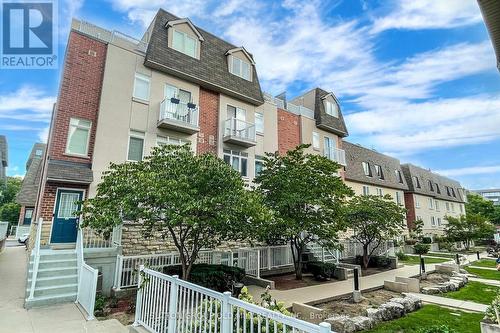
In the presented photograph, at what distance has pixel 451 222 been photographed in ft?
94.0

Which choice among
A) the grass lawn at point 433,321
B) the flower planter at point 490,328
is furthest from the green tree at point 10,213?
the flower planter at point 490,328

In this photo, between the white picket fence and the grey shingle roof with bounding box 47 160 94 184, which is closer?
the white picket fence

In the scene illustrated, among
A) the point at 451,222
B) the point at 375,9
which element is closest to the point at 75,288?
the point at 375,9

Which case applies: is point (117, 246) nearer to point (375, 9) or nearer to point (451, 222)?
point (375, 9)

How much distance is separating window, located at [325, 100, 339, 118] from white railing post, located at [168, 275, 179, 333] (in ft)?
66.8

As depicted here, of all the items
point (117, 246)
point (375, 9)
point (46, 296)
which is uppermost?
point (375, 9)

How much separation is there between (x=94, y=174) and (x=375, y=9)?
38.9 feet

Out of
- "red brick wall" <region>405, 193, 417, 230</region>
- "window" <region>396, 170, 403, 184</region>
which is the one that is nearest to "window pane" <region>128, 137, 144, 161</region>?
"window" <region>396, 170, 403, 184</region>

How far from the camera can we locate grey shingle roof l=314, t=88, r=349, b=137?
21.4m

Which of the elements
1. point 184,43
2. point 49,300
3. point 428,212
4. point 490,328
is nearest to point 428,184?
point 428,212

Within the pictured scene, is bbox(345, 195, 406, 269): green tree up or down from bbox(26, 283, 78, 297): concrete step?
up

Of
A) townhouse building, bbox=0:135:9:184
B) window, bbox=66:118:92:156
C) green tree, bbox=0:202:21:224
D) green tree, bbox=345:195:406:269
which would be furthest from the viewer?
townhouse building, bbox=0:135:9:184

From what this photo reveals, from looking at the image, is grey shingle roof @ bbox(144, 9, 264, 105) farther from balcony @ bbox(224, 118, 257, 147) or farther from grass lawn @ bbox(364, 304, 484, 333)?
grass lawn @ bbox(364, 304, 484, 333)

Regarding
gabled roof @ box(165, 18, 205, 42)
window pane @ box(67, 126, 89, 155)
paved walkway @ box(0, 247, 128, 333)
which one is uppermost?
gabled roof @ box(165, 18, 205, 42)
